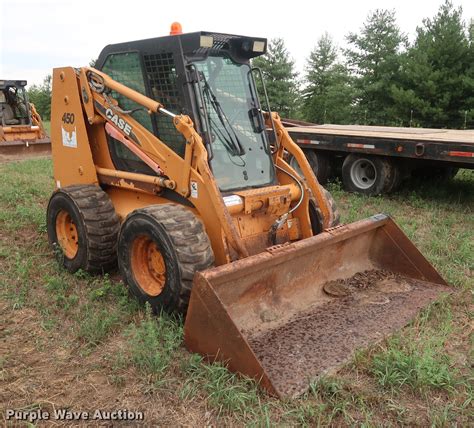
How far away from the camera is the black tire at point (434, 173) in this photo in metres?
8.99

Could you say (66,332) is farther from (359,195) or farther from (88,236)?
(359,195)

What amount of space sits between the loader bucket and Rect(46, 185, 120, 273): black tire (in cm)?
160

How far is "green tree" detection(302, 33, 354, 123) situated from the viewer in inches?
951

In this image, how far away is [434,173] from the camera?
9.08 m

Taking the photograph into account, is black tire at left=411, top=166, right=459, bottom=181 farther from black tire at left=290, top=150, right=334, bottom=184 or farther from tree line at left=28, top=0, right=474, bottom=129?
tree line at left=28, top=0, right=474, bottom=129

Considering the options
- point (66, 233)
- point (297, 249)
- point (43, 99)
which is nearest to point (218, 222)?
point (297, 249)

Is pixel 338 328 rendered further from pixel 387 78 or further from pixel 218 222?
pixel 387 78

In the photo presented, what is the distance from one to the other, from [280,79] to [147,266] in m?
25.5

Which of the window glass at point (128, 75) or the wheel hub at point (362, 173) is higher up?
the window glass at point (128, 75)

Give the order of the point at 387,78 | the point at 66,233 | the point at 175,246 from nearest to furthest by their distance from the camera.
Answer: the point at 175,246 → the point at 66,233 → the point at 387,78

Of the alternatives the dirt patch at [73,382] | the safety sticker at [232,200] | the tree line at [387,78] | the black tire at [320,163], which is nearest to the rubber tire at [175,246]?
the safety sticker at [232,200]

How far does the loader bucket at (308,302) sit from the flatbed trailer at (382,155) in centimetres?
300

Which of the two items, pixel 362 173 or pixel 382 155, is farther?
pixel 362 173

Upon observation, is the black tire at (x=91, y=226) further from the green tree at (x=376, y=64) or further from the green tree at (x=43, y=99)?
the green tree at (x=43, y=99)
